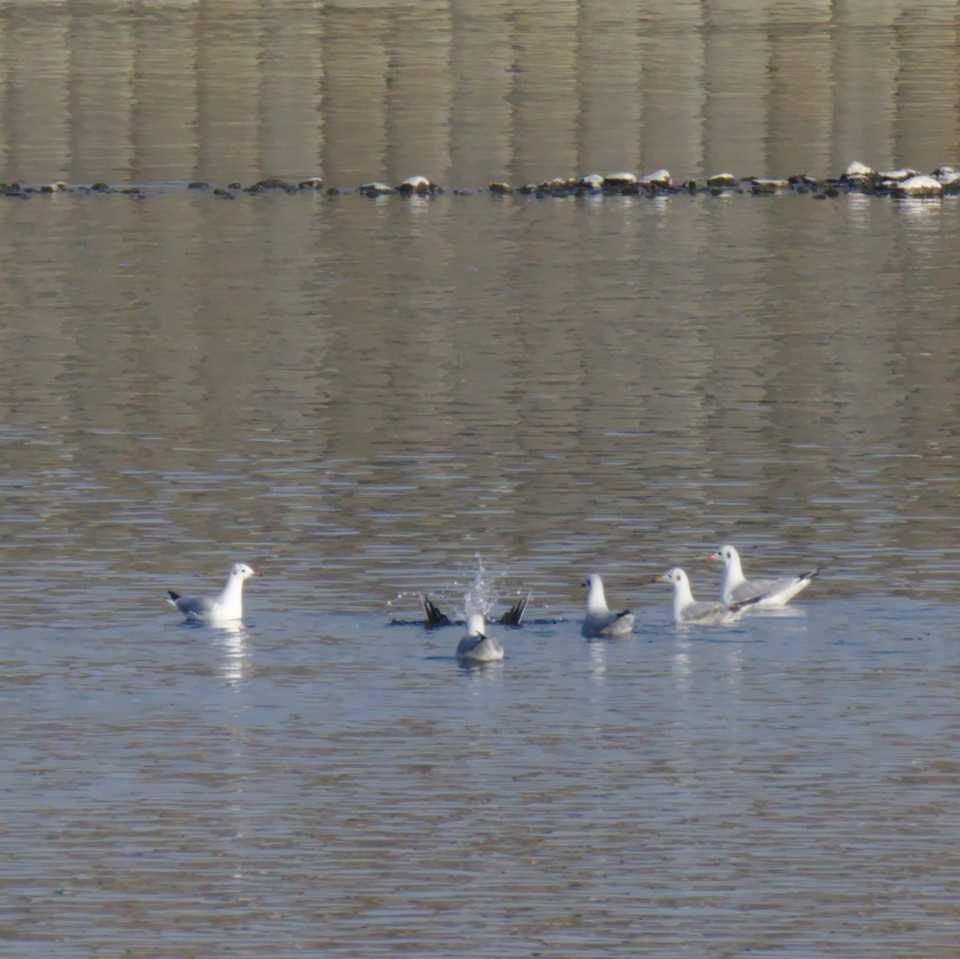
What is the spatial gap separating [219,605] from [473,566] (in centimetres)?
366

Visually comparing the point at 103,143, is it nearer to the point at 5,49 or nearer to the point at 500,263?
the point at 5,49

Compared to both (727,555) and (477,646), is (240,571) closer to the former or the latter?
(477,646)

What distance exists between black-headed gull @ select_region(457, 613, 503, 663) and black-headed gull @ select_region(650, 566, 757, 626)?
8.15 ft

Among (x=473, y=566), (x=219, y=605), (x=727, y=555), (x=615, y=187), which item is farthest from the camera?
(x=615, y=187)

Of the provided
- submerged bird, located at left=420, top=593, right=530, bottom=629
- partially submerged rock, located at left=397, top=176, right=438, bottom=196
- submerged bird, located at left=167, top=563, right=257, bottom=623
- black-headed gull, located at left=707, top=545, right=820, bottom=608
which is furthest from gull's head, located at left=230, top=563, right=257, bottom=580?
partially submerged rock, located at left=397, top=176, right=438, bottom=196

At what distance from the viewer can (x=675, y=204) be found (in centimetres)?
7825

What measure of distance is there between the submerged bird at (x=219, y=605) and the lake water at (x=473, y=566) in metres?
0.27

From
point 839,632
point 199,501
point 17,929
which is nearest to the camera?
point 17,929

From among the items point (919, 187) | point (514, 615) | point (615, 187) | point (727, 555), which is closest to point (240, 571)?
point (514, 615)

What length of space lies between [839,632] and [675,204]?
51880mm

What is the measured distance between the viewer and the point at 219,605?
27.4 metres

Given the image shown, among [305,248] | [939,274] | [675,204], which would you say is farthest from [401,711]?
[675,204]

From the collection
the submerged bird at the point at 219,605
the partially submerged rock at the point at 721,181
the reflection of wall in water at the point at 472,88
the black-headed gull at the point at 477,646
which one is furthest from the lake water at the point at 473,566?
the reflection of wall in water at the point at 472,88

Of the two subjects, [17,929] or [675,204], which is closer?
[17,929]
